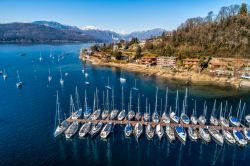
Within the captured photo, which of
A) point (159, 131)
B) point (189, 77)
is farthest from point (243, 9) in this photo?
point (159, 131)

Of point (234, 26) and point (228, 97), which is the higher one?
point (234, 26)

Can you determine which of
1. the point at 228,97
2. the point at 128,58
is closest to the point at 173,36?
the point at 128,58

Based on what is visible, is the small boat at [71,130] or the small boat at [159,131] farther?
the small boat at [71,130]

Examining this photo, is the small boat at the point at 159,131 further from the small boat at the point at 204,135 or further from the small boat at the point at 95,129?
the small boat at the point at 95,129

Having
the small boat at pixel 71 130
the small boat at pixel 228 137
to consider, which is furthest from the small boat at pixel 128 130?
the small boat at pixel 228 137

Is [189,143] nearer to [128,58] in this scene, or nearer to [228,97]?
[228,97]

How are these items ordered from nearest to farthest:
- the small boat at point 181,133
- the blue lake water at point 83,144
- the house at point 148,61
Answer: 1. the blue lake water at point 83,144
2. the small boat at point 181,133
3. the house at point 148,61

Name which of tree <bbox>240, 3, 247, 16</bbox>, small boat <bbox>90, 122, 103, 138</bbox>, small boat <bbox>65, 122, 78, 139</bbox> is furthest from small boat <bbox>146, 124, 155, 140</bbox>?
tree <bbox>240, 3, 247, 16</bbox>

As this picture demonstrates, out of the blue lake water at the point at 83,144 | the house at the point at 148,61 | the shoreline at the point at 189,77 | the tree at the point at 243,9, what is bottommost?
the blue lake water at the point at 83,144

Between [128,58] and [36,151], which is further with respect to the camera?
[128,58]
